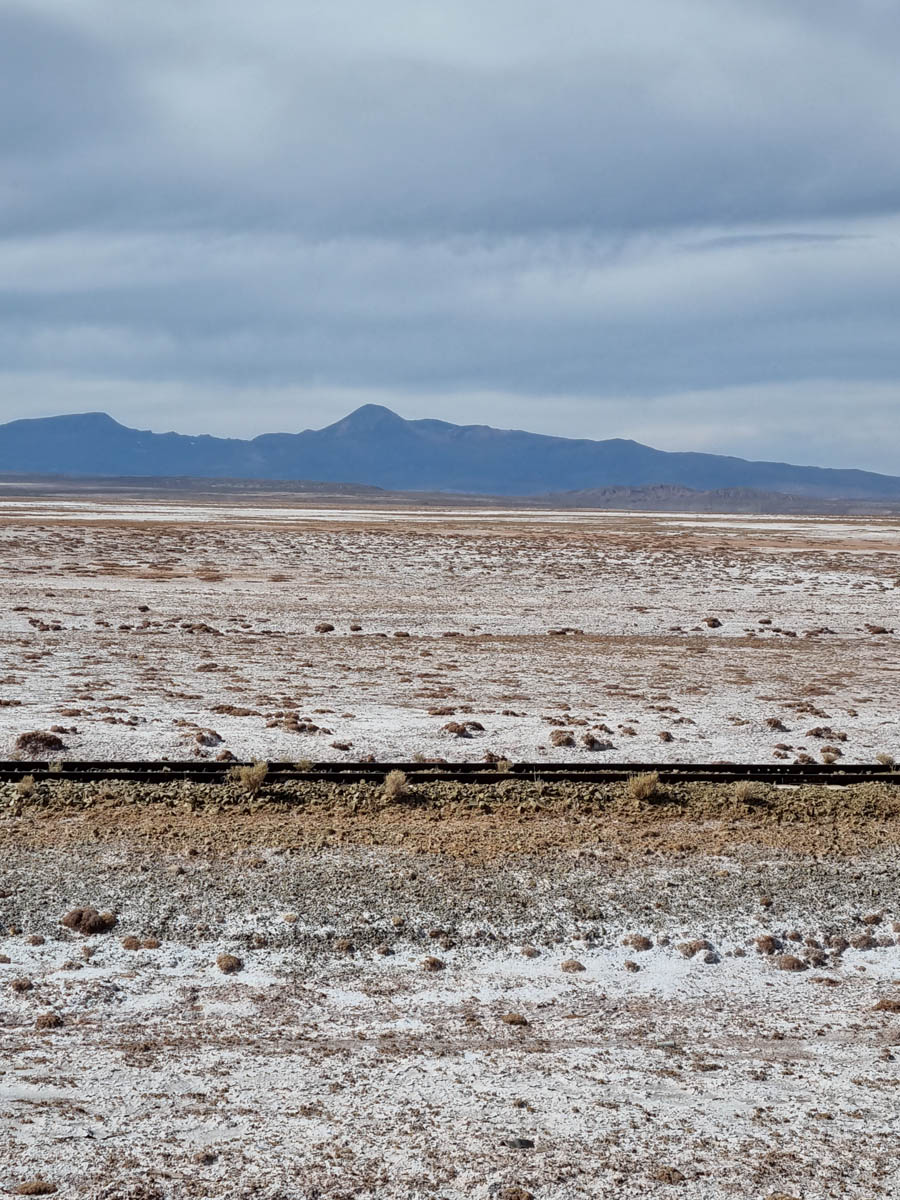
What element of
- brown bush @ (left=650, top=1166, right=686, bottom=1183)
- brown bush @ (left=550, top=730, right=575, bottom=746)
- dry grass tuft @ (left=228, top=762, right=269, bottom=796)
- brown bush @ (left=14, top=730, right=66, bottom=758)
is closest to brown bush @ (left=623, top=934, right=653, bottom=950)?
brown bush @ (left=650, top=1166, right=686, bottom=1183)

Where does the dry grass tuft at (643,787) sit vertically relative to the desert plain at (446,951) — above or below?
above

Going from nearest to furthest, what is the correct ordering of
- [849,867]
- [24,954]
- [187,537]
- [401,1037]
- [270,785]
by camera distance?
[401,1037], [24,954], [849,867], [270,785], [187,537]

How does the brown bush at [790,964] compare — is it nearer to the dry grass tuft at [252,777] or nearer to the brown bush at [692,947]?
the brown bush at [692,947]

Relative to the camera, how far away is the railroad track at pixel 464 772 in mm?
9914

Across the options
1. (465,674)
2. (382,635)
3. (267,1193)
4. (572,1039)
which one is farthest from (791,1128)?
(382,635)

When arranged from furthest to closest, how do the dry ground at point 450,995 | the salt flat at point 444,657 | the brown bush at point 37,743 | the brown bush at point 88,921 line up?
the salt flat at point 444,657, the brown bush at point 37,743, the brown bush at point 88,921, the dry ground at point 450,995

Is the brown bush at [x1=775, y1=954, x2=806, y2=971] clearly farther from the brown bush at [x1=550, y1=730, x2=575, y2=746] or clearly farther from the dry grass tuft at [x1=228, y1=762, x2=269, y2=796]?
the brown bush at [x1=550, y1=730, x2=575, y2=746]

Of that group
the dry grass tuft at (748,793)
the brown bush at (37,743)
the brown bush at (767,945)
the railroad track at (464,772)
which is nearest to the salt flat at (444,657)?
the brown bush at (37,743)

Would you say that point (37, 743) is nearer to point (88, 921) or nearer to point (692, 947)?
point (88, 921)

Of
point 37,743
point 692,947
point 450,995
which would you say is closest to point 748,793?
point 692,947

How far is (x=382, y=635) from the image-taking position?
21172 millimetres

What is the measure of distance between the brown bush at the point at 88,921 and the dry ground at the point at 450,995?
0.04 metres

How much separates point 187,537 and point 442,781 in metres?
41.4

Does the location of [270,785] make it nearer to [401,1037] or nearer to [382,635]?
[401,1037]
